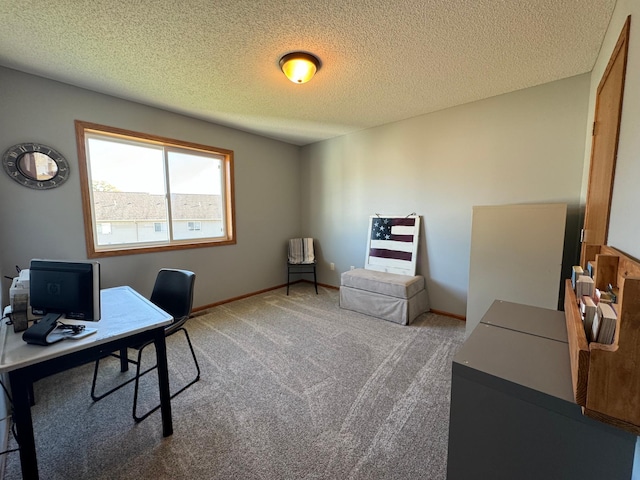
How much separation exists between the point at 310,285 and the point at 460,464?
12.8ft

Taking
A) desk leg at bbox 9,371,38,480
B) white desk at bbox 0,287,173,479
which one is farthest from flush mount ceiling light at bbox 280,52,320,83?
desk leg at bbox 9,371,38,480

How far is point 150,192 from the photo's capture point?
10.5ft

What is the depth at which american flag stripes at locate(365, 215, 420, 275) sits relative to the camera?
11.5ft

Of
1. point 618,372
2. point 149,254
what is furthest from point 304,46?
point 149,254

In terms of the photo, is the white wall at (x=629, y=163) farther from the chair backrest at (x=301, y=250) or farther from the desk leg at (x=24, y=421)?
the chair backrest at (x=301, y=250)

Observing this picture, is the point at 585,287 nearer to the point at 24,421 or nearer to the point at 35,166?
the point at 24,421

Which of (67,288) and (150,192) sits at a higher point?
(150,192)

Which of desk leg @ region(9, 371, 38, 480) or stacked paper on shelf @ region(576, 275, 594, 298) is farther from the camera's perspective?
desk leg @ region(9, 371, 38, 480)

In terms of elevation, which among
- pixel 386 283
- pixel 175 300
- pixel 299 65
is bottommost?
pixel 386 283

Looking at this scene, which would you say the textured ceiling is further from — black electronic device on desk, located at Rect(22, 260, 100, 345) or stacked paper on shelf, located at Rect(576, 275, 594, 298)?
stacked paper on shelf, located at Rect(576, 275, 594, 298)

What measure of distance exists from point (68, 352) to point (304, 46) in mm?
2369

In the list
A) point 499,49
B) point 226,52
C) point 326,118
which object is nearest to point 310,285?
point 326,118

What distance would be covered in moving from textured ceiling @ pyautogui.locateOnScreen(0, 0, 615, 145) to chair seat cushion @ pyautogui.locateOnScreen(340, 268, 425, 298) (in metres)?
2.09

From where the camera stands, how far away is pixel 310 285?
4.81m
